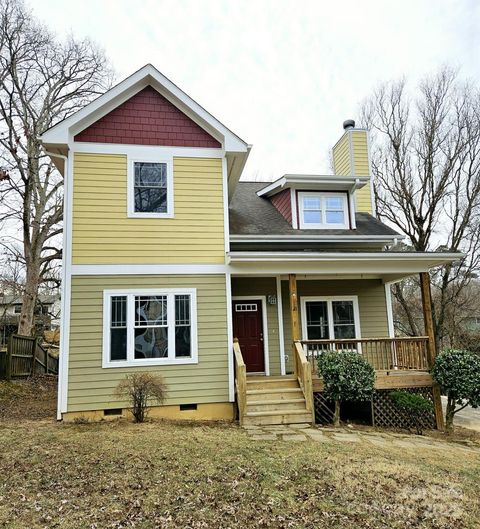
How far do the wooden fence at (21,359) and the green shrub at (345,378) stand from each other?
32.3ft

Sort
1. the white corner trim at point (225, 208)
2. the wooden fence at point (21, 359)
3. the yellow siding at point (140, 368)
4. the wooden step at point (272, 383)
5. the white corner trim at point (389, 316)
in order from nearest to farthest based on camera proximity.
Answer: the yellow siding at point (140, 368) → the wooden step at point (272, 383) → the white corner trim at point (225, 208) → the white corner trim at point (389, 316) → the wooden fence at point (21, 359)

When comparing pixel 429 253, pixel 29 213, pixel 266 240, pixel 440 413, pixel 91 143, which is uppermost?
pixel 29 213

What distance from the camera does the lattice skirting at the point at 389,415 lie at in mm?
9266

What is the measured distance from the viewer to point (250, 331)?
431 inches

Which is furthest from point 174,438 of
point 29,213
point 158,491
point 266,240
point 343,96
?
point 343,96

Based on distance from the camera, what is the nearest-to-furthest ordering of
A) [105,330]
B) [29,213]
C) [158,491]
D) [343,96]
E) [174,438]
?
[158,491], [174,438], [105,330], [29,213], [343,96]

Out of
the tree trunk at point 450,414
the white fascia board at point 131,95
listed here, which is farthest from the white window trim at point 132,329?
the tree trunk at point 450,414

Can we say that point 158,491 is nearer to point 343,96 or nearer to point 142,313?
point 142,313

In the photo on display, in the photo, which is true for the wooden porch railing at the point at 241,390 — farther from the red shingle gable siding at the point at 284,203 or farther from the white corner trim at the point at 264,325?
the red shingle gable siding at the point at 284,203

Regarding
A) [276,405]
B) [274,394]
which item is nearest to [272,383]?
[274,394]

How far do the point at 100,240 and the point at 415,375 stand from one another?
7660mm

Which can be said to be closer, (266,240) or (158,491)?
(158,491)

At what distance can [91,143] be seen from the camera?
930 centimetres

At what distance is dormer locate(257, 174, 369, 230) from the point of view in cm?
1201
